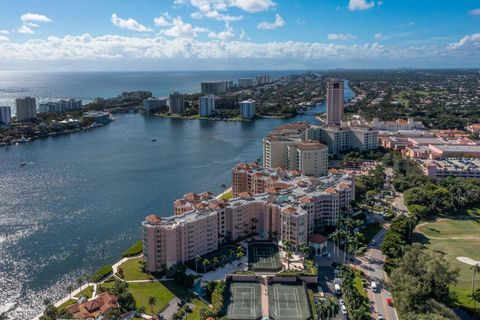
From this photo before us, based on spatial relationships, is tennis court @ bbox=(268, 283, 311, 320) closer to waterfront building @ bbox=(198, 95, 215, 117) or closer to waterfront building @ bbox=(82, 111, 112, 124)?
waterfront building @ bbox=(82, 111, 112, 124)

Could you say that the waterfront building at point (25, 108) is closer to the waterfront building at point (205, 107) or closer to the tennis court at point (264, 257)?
the waterfront building at point (205, 107)

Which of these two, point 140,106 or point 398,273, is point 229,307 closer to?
point 398,273

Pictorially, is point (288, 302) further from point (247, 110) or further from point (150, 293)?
point (247, 110)

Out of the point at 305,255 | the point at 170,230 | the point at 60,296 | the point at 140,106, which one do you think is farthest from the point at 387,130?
the point at 140,106

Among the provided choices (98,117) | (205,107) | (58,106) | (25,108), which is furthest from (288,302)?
(58,106)

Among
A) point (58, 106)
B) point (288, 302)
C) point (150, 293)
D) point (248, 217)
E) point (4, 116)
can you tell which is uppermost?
point (58, 106)

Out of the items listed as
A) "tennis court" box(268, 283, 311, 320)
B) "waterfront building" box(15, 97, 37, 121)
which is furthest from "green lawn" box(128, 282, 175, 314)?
"waterfront building" box(15, 97, 37, 121)
